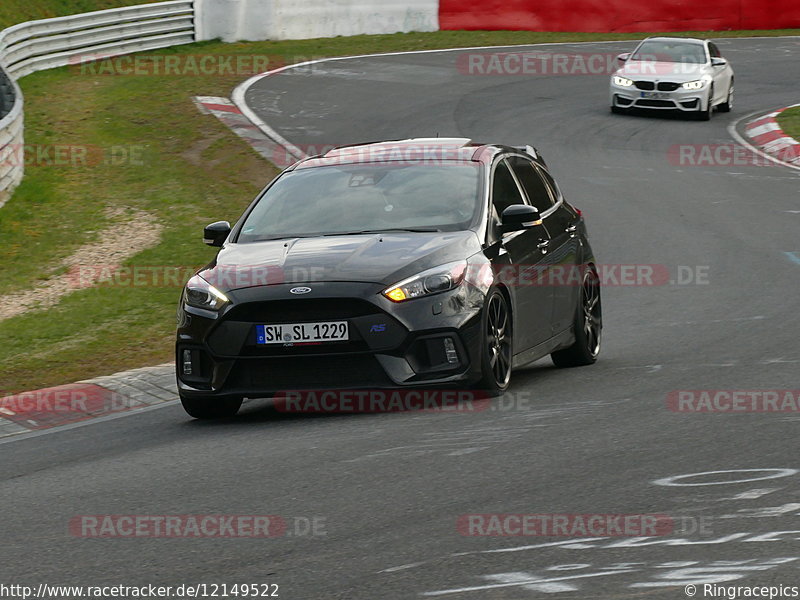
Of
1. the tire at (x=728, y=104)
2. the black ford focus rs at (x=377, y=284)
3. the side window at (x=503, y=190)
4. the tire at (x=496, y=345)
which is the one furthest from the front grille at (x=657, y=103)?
the tire at (x=496, y=345)

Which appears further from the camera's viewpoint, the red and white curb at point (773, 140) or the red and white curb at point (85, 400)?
the red and white curb at point (773, 140)

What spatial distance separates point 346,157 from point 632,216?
925 cm

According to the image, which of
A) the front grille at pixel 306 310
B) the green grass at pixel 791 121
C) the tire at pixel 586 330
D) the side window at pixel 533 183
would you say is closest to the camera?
the front grille at pixel 306 310

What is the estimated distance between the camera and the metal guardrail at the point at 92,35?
27314 millimetres

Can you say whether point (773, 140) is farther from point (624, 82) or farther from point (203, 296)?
point (203, 296)

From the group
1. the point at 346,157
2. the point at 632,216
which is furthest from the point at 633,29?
the point at 346,157

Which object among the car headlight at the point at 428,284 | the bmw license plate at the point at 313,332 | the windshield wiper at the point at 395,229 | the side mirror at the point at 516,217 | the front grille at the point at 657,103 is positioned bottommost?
the front grille at the point at 657,103

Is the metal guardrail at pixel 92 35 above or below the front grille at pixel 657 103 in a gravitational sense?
above

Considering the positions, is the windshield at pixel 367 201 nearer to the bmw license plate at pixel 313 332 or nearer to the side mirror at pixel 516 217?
the side mirror at pixel 516 217

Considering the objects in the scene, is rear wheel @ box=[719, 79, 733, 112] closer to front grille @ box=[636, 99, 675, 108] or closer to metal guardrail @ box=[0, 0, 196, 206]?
front grille @ box=[636, 99, 675, 108]

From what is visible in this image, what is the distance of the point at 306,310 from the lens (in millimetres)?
8312

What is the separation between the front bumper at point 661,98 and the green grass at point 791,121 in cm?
148

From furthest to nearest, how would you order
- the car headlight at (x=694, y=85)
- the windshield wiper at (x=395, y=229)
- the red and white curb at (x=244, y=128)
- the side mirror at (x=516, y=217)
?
the car headlight at (x=694, y=85) < the red and white curb at (x=244, y=128) < the side mirror at (x=516, y=217) < the windshield wiper at (x=395, y=229)

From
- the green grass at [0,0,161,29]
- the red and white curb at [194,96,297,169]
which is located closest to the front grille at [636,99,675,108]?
the red and white curb at [194,96,297,169]
